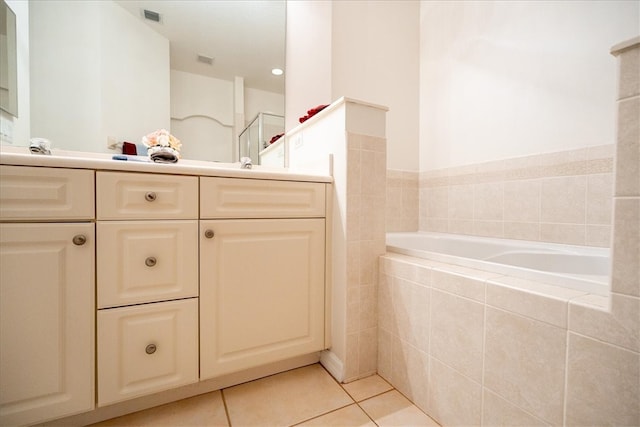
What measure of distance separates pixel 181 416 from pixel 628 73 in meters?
1.57

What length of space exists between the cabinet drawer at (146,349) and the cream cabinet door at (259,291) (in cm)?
5

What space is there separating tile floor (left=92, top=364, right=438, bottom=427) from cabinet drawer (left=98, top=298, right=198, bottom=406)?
0.14 metres

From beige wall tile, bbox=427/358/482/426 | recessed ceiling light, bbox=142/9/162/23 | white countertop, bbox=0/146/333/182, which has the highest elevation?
recessed ceiling light, bbox=142/9/162/23

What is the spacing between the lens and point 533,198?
148cm

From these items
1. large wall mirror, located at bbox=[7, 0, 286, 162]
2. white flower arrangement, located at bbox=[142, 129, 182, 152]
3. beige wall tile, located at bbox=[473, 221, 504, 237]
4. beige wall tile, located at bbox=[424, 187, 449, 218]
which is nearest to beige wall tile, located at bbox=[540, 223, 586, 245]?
beige wall tile, located at bbox=[473, 221, 504, 237]

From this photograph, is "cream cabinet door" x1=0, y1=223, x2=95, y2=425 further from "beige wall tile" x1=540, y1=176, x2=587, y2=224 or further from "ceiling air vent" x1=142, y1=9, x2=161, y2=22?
"beige wall tile" x1=540, y1=176, x2=587, y2=224

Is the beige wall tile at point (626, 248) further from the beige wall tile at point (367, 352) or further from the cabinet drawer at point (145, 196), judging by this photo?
the cabinet drawer at point (145, 196)

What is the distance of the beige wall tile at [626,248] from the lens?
512mm

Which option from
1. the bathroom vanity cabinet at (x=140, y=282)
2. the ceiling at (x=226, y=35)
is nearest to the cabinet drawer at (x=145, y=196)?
the bathroom vanity cabinet at (x=140, y=282)

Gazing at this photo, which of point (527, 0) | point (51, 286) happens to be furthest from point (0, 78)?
point (527, 0)

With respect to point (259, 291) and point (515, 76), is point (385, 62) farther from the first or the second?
point (259, 291)

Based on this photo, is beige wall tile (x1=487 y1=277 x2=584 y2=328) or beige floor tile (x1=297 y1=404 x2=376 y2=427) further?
beige floor tile (x1=297 y1=404 x2=376 y2=427)

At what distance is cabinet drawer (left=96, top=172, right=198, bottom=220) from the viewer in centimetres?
83

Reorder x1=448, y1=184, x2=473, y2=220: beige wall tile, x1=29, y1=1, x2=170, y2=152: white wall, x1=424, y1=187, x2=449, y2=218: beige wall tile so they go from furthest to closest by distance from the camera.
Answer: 1. x1=424, y1=187, x2=449, y2=218: beige wall tile
2. x1=448, y1=184, x2=473, y2=220: beige wall tile
3. x1=29, y1=1, x2=170, y2=152: white wall
